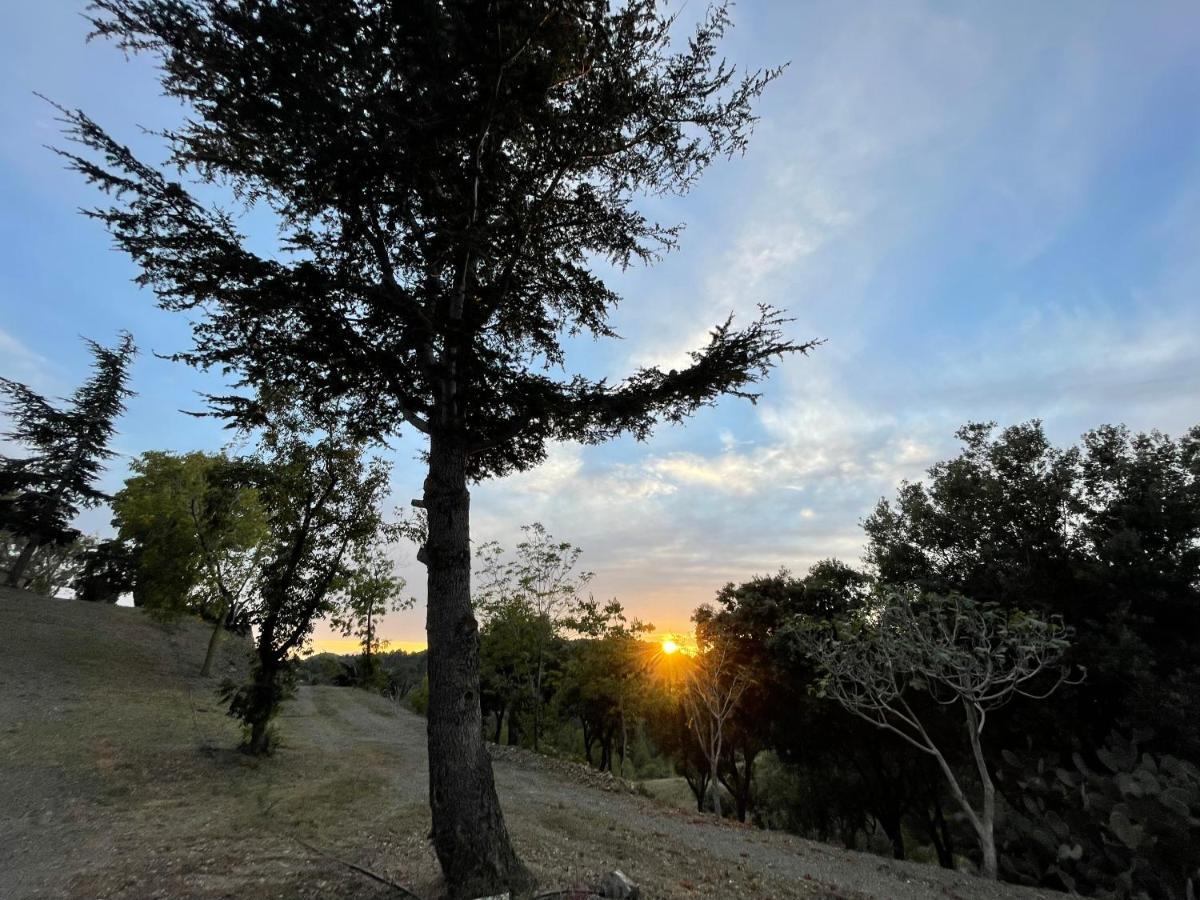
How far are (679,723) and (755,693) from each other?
7.13 metres

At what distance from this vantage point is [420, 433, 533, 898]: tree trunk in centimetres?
500

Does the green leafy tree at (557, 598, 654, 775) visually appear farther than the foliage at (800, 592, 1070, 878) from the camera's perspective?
Yes

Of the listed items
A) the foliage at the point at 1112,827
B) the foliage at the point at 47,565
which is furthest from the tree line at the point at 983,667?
the foliage at the point at 47,565

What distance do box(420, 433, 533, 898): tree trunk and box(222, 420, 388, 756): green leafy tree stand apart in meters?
7.12

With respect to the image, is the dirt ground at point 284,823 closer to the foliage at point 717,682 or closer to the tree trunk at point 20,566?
the foliage at point 717,682

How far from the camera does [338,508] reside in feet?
42.9

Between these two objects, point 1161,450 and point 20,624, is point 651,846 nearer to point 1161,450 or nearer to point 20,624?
point 1161,450

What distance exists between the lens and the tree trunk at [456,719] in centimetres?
500

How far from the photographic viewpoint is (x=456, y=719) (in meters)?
5.41

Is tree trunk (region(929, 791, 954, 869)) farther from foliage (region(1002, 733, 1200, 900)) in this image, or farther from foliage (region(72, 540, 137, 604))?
foliage (region(72, 540, 137, 604))

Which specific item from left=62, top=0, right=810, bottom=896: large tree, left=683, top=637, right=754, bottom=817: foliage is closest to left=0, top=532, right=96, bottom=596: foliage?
left=683, top=637, right=754, bottom=817: foliage

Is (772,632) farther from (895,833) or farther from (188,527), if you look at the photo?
(188,527)

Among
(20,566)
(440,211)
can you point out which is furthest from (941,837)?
(20,566)

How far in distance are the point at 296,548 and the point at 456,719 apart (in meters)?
8.91
